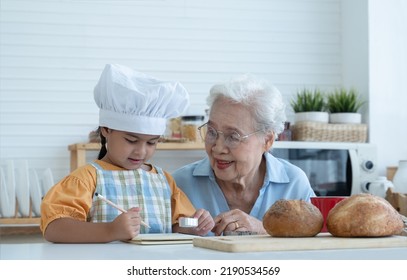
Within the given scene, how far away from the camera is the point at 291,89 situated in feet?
16.4

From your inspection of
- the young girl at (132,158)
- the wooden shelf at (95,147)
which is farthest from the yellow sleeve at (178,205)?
the wooden shelf at (95,147)

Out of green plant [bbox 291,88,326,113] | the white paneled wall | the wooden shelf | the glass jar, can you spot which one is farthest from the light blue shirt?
the white paneled wall

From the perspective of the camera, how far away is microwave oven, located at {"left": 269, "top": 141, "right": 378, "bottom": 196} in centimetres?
432

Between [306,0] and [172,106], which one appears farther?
[306,0]

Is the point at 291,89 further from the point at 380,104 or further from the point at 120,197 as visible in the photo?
the point at 120,197

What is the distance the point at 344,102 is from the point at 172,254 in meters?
3.46

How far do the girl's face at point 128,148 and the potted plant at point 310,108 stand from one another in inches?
98.8

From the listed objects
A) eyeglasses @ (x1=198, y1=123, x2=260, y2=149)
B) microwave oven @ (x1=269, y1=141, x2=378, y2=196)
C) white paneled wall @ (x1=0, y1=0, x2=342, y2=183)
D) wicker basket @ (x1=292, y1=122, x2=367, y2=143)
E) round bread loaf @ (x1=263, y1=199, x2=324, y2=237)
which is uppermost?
white paneled wall @ (x1=0, y1=0, x2=342, y2=183)

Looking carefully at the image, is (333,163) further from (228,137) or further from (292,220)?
(292,220)

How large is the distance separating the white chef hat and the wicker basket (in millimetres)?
2420

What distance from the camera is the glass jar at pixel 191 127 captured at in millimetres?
4438

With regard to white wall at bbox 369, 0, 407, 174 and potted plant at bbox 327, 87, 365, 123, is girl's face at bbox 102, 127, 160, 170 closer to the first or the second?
potted plant at bbox 327, 87, 365, 123

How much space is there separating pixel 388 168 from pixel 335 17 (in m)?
1.16

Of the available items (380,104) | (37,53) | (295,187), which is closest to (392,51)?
(380,104)
